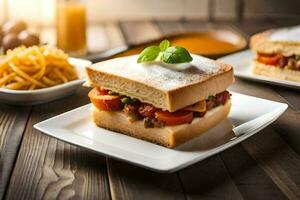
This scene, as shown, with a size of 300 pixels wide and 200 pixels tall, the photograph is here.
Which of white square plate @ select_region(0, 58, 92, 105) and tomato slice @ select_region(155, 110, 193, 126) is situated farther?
white square plate @ select_region(0, 58, 92, 105)

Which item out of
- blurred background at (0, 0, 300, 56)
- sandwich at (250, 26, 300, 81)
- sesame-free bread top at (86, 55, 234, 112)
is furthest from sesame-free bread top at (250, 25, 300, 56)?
blurred background at (0, 0, 300, 56)

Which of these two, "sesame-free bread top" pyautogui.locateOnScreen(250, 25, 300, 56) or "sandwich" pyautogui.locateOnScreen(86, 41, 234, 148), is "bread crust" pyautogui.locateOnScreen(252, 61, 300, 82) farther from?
"sandwich" pyautogui.locateOnScreen(86, 41, 234, 148)

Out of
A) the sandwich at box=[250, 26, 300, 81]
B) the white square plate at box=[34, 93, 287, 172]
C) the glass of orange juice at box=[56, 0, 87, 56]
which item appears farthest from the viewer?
the glass of orange juice at box=[56, 0, 87, 56]

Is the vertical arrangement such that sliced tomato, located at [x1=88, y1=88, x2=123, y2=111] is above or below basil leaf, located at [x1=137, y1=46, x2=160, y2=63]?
below

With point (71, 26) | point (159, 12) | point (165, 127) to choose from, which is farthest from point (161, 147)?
point (159, 12)

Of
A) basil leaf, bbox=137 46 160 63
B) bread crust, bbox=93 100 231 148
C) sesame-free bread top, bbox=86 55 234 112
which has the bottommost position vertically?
bread crust, bbox=93 100 231 148

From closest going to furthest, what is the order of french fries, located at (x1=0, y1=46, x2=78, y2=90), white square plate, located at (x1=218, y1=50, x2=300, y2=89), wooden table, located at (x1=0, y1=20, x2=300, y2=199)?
wooden table, located at (x1=0, y1=20, x2=300, y2=199) < french fries, located at (x1=0, y1=46, x2=78, y2=90) < white square plate, located at (x1=218, y1=50, x2=300, y2=89)
